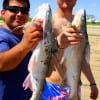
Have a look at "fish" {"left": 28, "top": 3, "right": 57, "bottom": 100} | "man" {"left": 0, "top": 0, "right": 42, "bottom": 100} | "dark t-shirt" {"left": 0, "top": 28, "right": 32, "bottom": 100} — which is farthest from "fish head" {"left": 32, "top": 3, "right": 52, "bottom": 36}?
"dark t-shirt" {"left": 0, "top": 28, "right": 32, "bottom": 100}

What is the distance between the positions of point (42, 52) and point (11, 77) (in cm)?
74

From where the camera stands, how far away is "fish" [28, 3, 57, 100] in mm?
3576

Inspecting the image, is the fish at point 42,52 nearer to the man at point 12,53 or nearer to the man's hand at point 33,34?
the man's hand at point 33,34

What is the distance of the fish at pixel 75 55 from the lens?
3837 mm

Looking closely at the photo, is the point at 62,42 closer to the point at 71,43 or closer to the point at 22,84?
the point at 71,43

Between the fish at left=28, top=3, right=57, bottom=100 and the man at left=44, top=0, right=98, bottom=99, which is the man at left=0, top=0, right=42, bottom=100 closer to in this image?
the fish at left=28, top=3, right=57, bottom=100

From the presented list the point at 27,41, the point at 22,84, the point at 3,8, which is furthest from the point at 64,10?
the point at 27,41

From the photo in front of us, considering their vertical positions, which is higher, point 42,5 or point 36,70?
point 42,5

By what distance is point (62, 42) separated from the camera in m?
3.81

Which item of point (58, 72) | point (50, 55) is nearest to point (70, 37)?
point (50, 55)

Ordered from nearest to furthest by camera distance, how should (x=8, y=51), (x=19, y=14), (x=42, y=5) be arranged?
1. (x=42, y=5)
2. (x=8, y=51)
3. (x=19, y=14)

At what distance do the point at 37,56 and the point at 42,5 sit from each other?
0.43 metres

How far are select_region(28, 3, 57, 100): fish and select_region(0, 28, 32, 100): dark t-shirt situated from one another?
0.39 metres

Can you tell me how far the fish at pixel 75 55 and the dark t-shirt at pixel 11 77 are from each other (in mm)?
549
